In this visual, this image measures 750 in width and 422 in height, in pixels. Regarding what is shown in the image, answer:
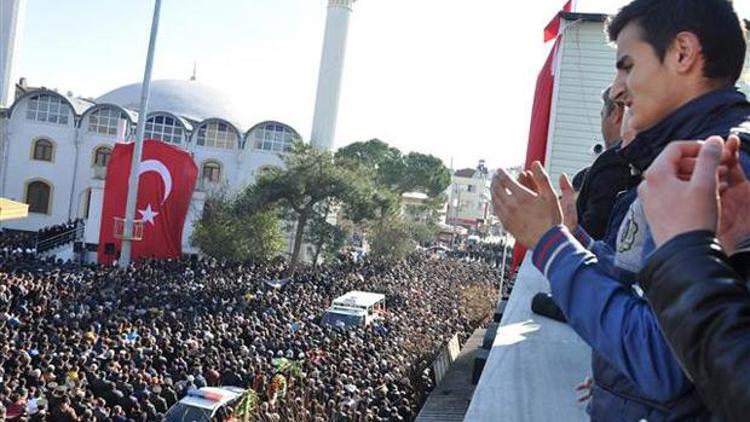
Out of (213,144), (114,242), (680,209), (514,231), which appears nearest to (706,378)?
(680,209)

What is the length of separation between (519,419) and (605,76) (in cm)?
1082

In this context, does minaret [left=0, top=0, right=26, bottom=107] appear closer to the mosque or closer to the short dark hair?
the mosque

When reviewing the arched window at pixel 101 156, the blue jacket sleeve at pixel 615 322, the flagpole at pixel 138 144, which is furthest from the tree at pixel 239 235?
the blue jacket sleeve at pixel 615 322

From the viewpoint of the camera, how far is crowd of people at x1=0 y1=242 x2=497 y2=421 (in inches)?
324

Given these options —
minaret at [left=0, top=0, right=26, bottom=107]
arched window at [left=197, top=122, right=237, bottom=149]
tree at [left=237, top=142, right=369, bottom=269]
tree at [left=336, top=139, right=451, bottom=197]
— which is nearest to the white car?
tree at [left=237, top=142, right=369, bottom=269]

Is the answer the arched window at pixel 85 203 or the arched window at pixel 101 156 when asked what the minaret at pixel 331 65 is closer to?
the arched window at pixel 101 156

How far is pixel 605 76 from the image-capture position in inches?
484

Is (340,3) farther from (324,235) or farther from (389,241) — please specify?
(324,235)

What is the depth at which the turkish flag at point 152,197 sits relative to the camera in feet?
78.3

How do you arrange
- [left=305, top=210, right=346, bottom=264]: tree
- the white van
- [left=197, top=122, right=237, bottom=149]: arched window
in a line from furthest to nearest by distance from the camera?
[left=197, top=122, right=237, bottom=149]: arched window
[left=305, top=210, right=346, bottom=264]: tree
the white van

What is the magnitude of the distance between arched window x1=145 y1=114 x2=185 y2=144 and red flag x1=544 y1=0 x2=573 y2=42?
26.0 m

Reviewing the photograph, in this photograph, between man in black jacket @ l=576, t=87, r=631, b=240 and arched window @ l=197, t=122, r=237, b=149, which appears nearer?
man in black jacket @ l=576, t=87, r=631, b=240

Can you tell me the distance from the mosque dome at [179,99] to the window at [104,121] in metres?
10.8

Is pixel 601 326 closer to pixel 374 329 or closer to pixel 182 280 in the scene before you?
pixel 374 329
